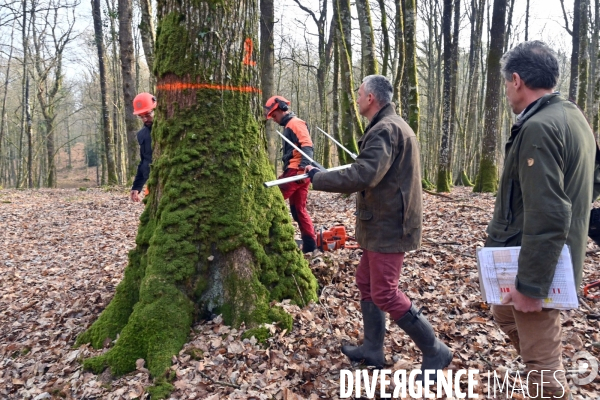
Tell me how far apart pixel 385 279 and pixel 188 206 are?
6.39 ft

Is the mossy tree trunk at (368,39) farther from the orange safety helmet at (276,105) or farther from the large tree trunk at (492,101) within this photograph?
the orange safety helmet at (276,105)

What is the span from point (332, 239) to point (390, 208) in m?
2.82

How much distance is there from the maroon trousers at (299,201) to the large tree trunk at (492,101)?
773 cm

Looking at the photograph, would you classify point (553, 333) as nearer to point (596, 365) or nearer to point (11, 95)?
point (596, 365)

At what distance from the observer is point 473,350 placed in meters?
3.76

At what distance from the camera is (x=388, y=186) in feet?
10.6

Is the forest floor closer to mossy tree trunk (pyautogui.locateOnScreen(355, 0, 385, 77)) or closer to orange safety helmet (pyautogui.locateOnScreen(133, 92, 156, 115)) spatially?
orange safety helmet (pyautogui.locateOnScreen(133, 92, 156, 115))

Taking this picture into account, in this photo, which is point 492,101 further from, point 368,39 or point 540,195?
point 540,195

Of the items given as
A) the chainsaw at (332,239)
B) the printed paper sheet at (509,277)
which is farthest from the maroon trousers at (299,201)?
the printed paper sheet at (509,277)

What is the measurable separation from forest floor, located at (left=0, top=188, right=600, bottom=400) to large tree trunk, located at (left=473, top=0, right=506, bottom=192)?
5391 mm

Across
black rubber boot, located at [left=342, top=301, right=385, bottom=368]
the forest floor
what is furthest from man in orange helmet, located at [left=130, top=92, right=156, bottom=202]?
black rubber boot, located at [left=342, top=301, right=385, bottom=368]

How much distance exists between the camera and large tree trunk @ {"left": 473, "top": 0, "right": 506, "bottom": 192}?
441 inches

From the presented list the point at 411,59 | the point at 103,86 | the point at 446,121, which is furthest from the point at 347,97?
the point at 103,86

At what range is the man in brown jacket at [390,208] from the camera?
316 centimetres
